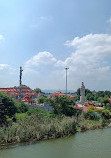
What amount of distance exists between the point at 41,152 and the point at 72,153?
2.11 m

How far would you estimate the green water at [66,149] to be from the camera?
9.97 m

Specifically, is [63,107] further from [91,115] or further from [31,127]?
[31,127]

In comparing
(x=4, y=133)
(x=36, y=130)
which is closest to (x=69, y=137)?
(x=36, y=130)

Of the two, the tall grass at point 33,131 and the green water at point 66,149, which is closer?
the green water at point 66,149

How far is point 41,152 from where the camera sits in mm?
10453

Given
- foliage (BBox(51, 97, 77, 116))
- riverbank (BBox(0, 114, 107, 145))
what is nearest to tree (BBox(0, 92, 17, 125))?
riverbank (BBox(0, 114, 107, 145))

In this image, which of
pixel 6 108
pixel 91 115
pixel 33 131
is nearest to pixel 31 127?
pixel 33 131

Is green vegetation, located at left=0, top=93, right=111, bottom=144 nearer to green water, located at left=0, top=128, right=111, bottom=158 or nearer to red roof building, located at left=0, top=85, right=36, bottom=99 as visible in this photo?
green water, located at left=0, top=128, right=111, bottom=158

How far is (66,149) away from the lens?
36.1 ft

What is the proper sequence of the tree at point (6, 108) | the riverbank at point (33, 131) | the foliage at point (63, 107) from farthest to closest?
the foliage at point (63, 107), the tree at point (6, 108), the riverbank at point (33, 131)

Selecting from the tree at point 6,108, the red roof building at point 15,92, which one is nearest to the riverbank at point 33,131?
the tree at point 6,108

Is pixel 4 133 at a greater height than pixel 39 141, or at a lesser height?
greater

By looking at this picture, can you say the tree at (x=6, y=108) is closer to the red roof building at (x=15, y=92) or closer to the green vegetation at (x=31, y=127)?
the green vegetation at (x=31, y=127)

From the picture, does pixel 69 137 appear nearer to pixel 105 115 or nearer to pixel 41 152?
pixel 41 152
